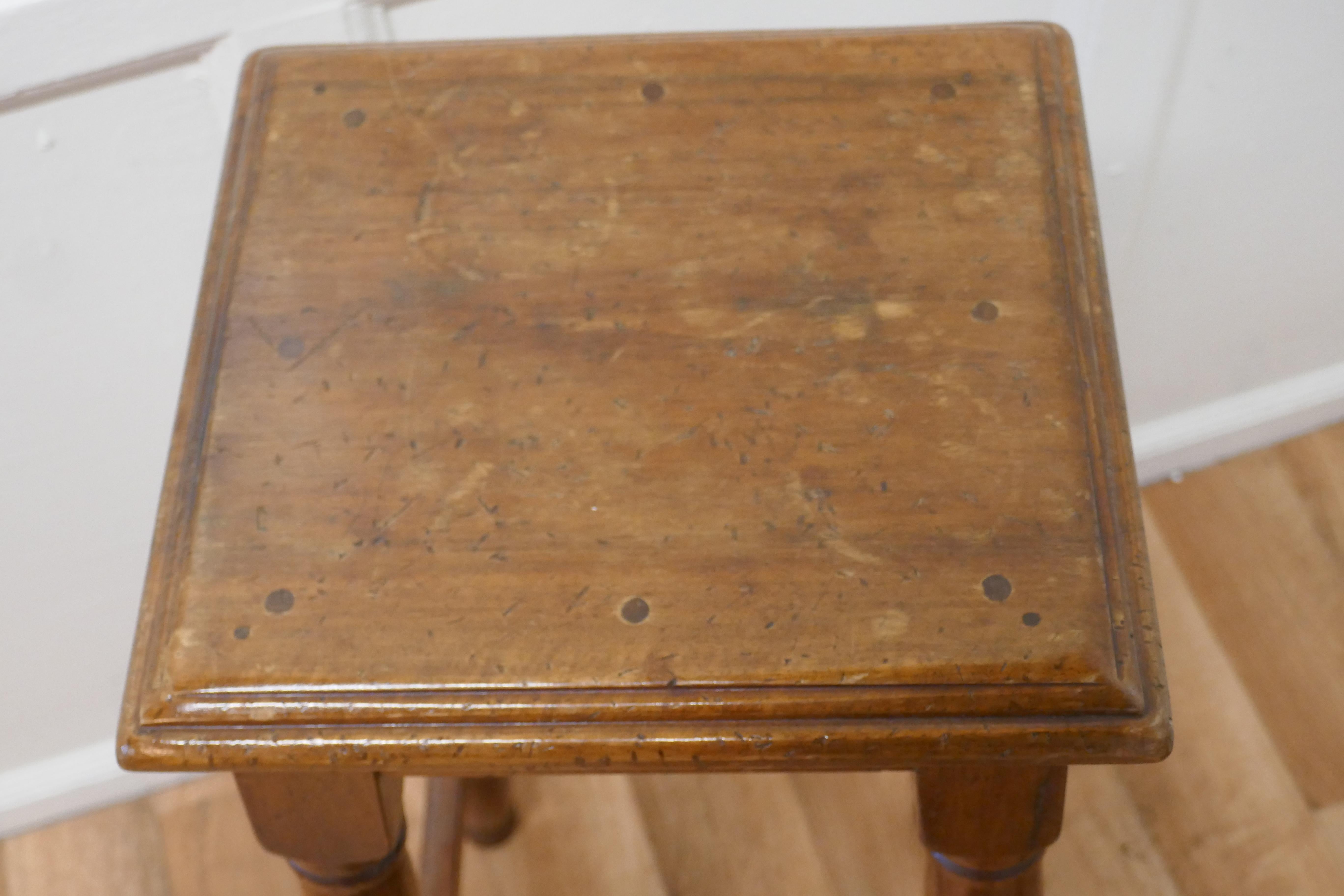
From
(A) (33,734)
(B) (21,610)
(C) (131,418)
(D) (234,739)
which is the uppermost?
(D) (234,739)

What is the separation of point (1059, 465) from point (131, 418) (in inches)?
31.2

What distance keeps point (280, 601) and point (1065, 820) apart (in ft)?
3.10

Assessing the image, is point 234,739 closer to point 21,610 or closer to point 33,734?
point 21,610

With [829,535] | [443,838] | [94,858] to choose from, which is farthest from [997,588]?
[94,858]

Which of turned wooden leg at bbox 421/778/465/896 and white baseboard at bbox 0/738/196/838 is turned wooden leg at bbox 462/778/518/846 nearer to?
turned wooden leg at bbox 421/778/465/896

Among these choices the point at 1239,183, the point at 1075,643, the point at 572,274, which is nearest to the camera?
the point at 1075,643

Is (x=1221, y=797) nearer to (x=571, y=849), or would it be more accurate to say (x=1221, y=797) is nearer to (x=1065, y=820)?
(x=1065, y=820)

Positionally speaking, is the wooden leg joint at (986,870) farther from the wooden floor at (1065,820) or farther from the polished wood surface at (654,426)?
the wooden floor at (1065,820)

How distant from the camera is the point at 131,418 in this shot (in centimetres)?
108

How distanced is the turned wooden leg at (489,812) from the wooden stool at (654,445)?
497mm

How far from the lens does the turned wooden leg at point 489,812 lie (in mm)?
1182

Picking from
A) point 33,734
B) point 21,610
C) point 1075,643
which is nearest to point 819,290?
point 1075,643

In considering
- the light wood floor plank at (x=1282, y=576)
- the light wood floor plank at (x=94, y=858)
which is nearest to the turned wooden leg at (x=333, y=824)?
the light wood floor plank at (x=94, y=858)

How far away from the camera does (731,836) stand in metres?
1.26
